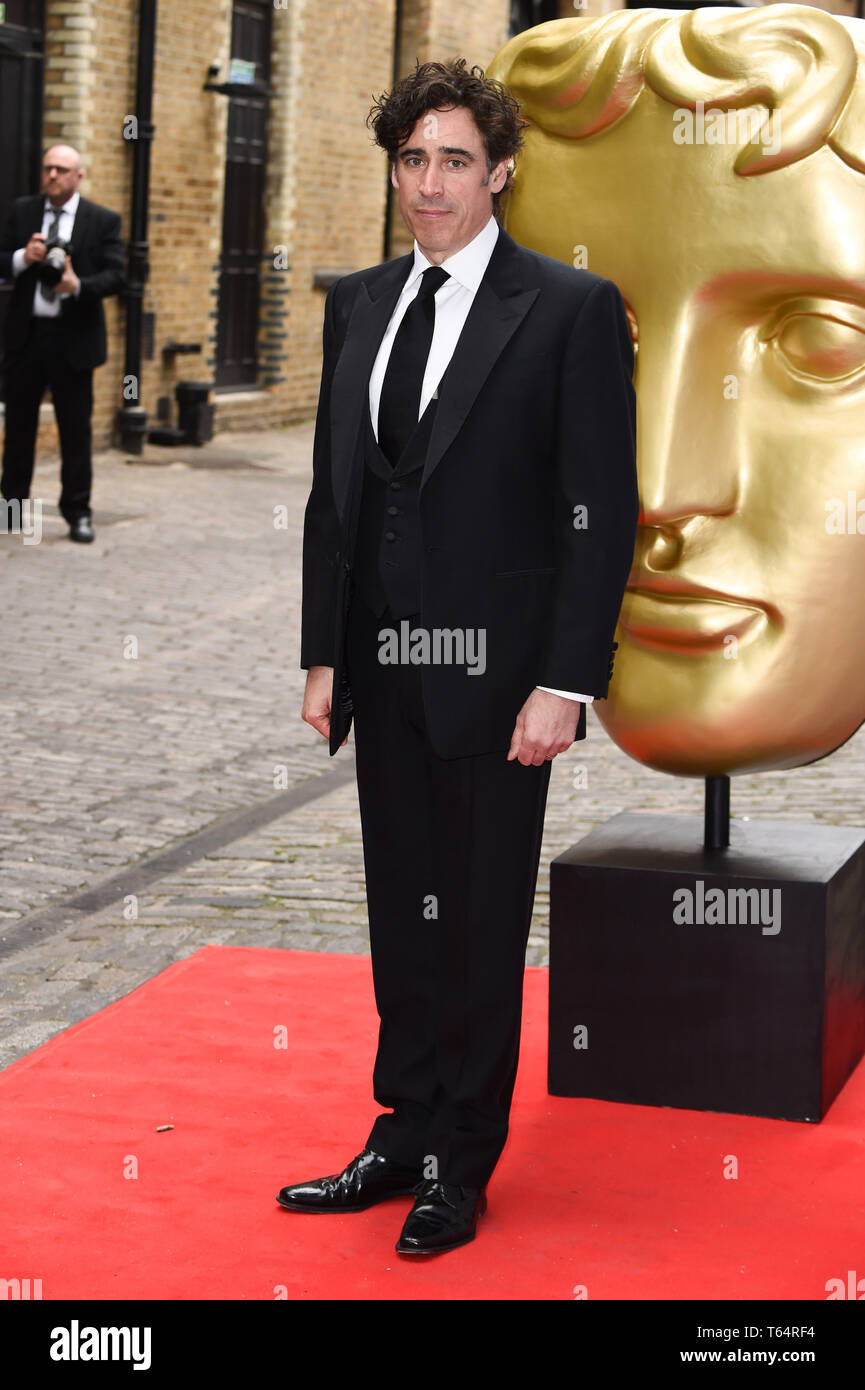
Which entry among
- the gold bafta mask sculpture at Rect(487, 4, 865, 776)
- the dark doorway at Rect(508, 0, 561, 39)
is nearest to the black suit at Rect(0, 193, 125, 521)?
the gold bafta mask sculpture at Rect(487, 4, 865, 776)

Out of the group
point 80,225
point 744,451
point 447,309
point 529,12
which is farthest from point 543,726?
point 529,12

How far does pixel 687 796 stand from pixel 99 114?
8820mm

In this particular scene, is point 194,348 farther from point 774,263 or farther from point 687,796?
point 774,263

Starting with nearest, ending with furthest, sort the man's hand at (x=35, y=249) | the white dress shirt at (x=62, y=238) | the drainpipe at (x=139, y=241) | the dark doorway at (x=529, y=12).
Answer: the man's hand at (x=35, y=249)
the white dress shirt at (x=62, y=238)
the drainpipe at (x=139, y=241)
the dark doorway at (x=529, y=12)

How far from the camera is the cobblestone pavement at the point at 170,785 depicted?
5.33 m

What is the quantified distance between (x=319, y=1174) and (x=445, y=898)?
640 mm

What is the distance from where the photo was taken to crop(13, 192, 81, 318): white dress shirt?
10.6 m

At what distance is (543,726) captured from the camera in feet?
10.9

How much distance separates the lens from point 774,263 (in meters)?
3.80

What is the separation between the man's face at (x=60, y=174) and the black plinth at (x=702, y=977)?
759cm

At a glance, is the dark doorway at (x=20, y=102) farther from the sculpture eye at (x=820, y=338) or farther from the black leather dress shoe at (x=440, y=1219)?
the black leather dress shoe at (x=440, y=1219)

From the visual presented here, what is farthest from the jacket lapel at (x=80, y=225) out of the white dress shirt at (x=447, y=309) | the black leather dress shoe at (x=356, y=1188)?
the black leather dress shoe at (x=356, y=1188)

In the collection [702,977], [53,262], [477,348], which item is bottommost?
[702,977]

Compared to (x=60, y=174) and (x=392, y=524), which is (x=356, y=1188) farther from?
(x=60, y=174)
